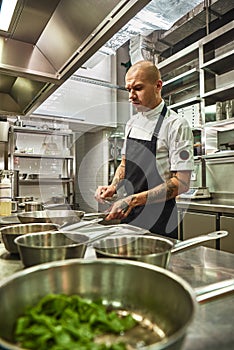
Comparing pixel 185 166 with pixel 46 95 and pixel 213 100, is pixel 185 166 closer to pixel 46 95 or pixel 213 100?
pixel 46 95

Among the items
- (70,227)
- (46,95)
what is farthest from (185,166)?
(46,95)

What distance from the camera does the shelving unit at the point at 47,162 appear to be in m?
4.60

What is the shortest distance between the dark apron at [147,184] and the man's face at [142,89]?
10cm

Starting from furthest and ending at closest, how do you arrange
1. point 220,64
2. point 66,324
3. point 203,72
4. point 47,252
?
point 203,72 → point 220,64 → point 47,252 → point 66,324

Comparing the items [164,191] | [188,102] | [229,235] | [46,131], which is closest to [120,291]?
[164,191]

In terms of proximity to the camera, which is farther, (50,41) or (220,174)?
(220,174)

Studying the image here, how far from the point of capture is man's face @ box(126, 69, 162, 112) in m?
1.62

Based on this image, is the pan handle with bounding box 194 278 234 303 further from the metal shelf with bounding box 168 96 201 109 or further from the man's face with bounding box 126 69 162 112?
the metal shelf with bounding box 168 96 201 109

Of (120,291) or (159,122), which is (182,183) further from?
(120,291)

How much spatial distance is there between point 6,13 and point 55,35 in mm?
235

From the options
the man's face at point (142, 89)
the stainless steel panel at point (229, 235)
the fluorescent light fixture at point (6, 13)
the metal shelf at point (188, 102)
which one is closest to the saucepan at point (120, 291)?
the fluorescent light fixture at point (6, 13)

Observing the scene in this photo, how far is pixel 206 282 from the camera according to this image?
67cm

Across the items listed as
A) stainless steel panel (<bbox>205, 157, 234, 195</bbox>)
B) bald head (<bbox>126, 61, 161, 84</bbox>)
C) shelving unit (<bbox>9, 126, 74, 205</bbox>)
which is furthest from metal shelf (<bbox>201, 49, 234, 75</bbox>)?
shelving unit (<bbox>9, 126, 74, 205</bbox>)

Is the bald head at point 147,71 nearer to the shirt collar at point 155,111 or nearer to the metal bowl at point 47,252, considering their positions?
the shirt collar at point 155,111
